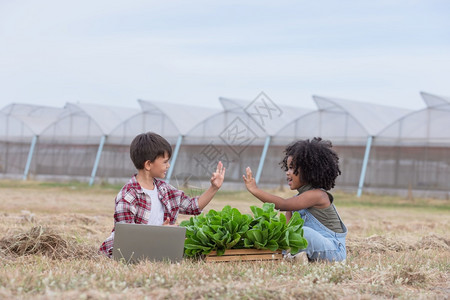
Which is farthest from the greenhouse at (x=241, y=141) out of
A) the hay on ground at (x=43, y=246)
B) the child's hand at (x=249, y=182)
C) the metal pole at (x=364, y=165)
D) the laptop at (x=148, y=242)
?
the laptop at (x=148, y=242)

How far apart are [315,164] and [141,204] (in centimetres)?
152

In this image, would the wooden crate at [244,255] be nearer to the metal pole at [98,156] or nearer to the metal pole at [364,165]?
the metal pole at [364,165]

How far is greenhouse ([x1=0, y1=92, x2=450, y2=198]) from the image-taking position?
71.7 feet

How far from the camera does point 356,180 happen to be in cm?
2316

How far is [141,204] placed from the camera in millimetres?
5312

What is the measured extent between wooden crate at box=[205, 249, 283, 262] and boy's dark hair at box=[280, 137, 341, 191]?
75cm

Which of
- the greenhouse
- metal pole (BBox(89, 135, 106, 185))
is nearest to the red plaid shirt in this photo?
the greenhouse

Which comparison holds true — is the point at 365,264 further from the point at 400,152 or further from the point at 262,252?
the point at 400,152

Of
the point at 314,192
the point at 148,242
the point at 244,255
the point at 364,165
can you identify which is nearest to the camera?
the point at 148,242

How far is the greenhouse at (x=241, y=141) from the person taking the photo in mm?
21844

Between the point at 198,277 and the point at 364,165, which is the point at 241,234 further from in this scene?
the point at 364,165

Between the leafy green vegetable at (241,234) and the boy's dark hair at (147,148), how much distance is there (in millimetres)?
661

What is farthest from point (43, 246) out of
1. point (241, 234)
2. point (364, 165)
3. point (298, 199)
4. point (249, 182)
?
point (364, 165)

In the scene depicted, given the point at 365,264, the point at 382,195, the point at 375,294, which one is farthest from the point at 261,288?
the point at 382,195
